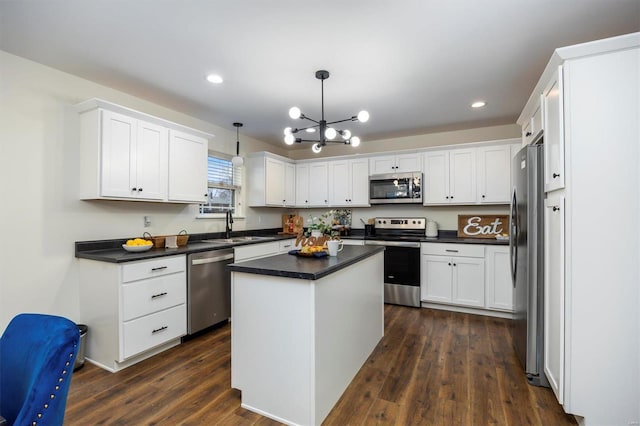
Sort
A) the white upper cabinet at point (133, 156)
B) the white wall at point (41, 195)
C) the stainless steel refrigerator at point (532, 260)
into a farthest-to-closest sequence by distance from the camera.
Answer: the white upper cabinet at point (133, 156), the white wall at point (41, 195), the stainless steel refrigerator at point (532, 260)

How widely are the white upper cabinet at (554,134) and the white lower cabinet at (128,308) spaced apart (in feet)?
10.1

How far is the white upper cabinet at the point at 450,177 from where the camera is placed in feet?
13.8

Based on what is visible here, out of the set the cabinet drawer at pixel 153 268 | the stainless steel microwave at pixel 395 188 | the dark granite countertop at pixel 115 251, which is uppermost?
the stainless steel microwave at pixel 395 188

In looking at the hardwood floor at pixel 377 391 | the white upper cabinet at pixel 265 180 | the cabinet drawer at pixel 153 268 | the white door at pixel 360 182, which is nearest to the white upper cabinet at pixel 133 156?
the cabinet drawer at pixel 153 268

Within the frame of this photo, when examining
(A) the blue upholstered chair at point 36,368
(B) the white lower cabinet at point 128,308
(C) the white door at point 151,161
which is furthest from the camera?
(C) the white door at point 151,161

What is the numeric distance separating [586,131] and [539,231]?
78 cm

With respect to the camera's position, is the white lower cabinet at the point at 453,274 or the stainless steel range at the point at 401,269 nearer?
the white lower cabinet at the point at 453,274

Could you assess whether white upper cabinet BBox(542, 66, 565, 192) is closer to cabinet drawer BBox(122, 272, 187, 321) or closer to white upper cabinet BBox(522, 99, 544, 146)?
white upper cabinet BBox(522, 99, 544, 146)

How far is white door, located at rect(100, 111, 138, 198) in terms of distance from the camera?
2.72m

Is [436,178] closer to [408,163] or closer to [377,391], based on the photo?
[408,163]

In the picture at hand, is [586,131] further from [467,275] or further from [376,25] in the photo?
[467,275]

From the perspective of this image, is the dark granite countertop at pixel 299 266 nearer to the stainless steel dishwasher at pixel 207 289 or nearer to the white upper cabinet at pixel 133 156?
Answer: the stainless steel dishwasher at pixel 207 289

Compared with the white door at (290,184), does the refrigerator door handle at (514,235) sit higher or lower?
lower

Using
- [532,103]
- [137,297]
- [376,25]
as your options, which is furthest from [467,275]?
[137,297]
